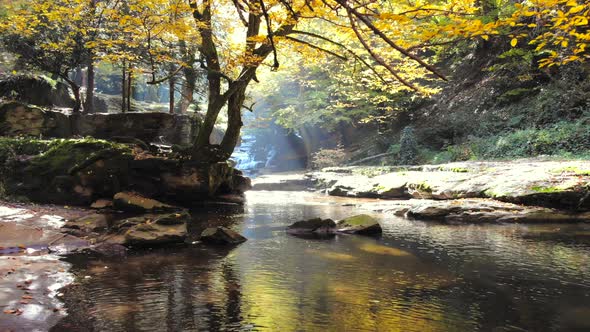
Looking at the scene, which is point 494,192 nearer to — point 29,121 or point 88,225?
point 88,225

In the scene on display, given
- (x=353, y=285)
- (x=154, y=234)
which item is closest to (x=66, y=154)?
(x=154, y=234)

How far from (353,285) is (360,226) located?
3.97 meters

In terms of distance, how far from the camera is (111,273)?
5.88 metres

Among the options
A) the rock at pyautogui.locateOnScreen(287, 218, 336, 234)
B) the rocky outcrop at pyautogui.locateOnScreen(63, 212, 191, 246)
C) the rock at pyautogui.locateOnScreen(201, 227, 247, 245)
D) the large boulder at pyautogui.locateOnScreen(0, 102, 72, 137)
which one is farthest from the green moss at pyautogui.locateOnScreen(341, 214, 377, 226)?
the large boulder at pyautogui.locateOnScreen(0, 102, 72, 137)

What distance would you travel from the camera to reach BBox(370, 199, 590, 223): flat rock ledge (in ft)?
33.4

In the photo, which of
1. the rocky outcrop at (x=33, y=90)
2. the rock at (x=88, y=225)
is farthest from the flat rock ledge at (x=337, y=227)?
the rocky outcrop at (x=33, y=90)

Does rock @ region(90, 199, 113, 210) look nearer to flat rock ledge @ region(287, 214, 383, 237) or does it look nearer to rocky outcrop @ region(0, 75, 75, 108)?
flat rock ledge @ region(287, 214, 383, 237)

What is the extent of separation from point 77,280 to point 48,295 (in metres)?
0.63

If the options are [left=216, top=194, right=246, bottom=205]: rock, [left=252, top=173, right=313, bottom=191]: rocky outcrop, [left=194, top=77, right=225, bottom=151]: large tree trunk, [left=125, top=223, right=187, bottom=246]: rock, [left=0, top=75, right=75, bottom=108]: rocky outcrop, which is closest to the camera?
[left=125, top=223, right=187, bottom=246]: rock

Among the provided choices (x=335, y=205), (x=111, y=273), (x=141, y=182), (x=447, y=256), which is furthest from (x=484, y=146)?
(x=111, y=273)

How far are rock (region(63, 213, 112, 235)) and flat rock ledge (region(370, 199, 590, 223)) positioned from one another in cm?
844

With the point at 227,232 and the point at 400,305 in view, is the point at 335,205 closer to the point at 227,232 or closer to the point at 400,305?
the point at 227,232

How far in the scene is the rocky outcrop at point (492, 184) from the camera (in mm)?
Answer: 10352

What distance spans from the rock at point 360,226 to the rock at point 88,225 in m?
5.56
